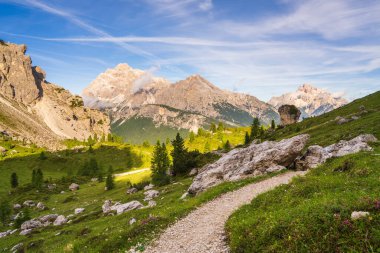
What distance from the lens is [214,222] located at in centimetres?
2395

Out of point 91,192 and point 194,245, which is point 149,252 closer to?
point 194,245

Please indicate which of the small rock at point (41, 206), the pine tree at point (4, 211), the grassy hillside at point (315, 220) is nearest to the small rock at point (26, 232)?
the pine tree at point (4, 211)

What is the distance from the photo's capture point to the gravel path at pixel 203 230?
766 inches

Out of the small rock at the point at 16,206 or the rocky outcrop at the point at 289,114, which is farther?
the rocky outcrop at the point at 289,114

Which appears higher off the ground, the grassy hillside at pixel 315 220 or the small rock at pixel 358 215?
the small rock at pixel 358 215

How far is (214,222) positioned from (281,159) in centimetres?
2304

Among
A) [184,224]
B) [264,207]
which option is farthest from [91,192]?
[264,207]

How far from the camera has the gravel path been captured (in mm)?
19459

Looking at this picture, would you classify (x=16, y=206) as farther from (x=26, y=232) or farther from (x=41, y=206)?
(x=26, y=232)

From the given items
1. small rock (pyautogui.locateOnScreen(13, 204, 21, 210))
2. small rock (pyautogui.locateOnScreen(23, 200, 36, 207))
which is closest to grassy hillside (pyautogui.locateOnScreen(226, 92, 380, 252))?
small rock (pyautogui.locateOnScreen(23, 200, 36, 207))

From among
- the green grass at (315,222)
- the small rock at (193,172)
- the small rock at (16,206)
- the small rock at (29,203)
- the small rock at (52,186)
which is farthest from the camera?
the small rock at (52,186)

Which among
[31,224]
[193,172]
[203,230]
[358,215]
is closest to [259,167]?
[203,230]

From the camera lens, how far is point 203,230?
74.4ft

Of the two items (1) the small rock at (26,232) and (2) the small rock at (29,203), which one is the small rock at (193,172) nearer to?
(1) the small rock at (26,232)
